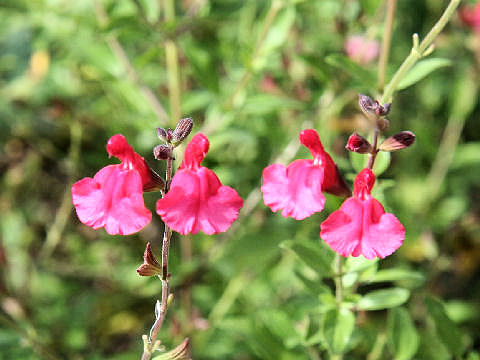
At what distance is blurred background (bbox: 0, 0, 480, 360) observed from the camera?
2025mm

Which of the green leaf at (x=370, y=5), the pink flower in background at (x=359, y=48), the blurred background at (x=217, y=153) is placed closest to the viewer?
the green leaf at (x=370, y=5)

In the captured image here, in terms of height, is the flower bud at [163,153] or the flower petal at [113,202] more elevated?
the flower bud at [163,153]

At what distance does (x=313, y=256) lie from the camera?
143 centimetres

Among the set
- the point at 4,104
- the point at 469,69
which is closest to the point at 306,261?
the point at 469,69

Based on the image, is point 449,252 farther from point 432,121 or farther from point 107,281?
point 107,281

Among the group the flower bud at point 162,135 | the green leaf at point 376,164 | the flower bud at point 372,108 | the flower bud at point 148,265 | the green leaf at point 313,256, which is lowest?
the green leaf at point 313,256

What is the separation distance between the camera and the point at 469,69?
269cm

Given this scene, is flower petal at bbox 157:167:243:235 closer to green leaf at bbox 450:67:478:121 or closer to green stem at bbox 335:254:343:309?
green stem at bbox 335:254:343:309

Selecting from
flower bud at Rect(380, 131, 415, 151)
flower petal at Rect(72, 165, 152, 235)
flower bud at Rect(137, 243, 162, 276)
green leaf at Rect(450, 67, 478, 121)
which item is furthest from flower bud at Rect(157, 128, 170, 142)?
green leaf at Rect(450, 67, 478, 121)

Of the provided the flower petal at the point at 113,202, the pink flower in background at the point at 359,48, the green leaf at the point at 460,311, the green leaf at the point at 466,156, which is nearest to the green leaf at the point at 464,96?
the green leaf at the point at 466,156

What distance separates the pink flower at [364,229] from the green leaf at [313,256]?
20 centimetres

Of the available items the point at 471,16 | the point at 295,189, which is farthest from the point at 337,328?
the point at 471,16

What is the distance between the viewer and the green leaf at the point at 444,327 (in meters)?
1.53

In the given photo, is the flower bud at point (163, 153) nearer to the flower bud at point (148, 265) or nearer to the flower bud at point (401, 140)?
the flower bud at point (148, 265)
